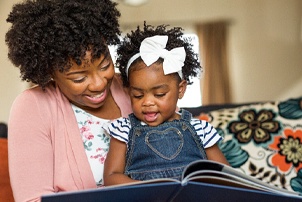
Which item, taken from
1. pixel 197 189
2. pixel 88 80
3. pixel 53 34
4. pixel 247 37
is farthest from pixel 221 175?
pixel 247 37

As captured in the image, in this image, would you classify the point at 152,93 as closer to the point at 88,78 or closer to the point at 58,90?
Result: the point at 88,78

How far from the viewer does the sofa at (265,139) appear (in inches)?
92.7

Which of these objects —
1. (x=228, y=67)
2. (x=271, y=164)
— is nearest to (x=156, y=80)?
(x=271, y=164)

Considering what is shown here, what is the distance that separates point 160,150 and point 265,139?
92cm

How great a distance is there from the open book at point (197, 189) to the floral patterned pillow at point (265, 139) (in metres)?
1.14

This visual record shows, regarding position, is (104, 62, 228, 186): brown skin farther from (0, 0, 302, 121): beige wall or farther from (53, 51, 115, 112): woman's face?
(0, 0, 302, 121): beige wall

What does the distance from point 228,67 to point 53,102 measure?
74.8 inches

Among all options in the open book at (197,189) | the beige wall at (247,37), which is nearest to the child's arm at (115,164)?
the open book at (197,189)

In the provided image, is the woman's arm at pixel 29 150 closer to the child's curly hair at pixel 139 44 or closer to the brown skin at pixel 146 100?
the brown skin at pixel 146 100

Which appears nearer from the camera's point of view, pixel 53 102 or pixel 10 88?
pixel 53 102

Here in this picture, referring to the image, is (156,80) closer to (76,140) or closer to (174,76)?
(174,76)

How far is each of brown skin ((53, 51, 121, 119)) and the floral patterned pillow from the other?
94cm

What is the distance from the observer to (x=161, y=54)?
5.41 ft

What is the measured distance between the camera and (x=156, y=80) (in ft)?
5.28
